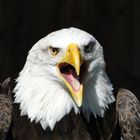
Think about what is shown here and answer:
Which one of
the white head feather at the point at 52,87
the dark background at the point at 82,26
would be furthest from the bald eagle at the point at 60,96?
the dark background at the point at 82,26

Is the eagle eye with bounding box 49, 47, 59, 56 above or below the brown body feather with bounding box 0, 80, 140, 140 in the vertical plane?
above

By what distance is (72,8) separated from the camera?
26.9ft

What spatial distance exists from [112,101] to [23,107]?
21.8 inches

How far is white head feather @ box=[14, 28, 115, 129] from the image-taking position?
5.28 metres

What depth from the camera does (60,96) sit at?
17.7 ft

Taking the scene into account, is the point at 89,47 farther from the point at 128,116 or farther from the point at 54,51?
the point at 128,116

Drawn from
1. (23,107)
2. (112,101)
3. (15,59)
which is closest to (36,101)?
(23,107)

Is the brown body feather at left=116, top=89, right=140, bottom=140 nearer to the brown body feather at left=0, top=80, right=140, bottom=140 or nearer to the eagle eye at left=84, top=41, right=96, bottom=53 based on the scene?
the brown body feather at left=0, top=80, right=140, bottom=140

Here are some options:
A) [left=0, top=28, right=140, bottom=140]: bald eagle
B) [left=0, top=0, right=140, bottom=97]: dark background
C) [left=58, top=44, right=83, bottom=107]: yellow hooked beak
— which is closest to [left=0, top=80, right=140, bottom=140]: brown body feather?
[left=0, top=28, right=140, bottom=140]: bald eagle

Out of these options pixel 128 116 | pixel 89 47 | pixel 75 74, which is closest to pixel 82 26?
pixel 128 116

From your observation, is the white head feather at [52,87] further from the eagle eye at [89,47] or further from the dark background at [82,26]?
the dark background at [82,26]

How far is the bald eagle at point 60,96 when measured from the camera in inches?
206

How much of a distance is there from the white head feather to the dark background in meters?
2.63

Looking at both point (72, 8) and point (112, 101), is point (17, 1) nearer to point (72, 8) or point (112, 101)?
point (72, 8)
